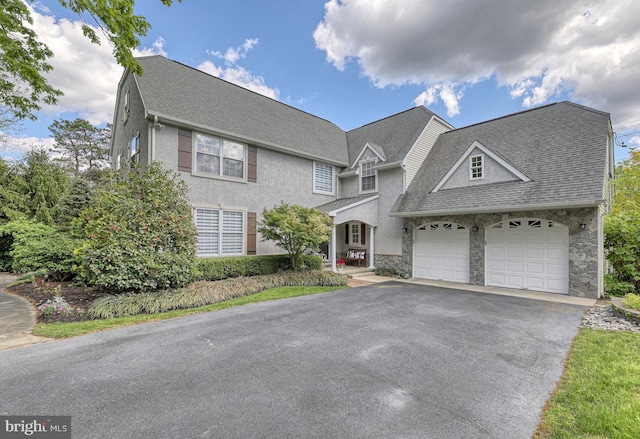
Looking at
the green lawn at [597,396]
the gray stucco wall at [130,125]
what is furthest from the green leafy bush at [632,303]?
the gray stucco wall at [130,125]

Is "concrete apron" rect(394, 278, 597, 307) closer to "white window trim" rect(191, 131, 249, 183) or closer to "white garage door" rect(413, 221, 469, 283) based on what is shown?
"white garage door" rect(413, 221, 469, 283)

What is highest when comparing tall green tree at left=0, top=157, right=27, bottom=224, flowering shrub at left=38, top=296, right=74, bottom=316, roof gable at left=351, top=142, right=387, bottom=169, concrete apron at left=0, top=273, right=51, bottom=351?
roof gable at left=351, top=142, right=387, bottom=169

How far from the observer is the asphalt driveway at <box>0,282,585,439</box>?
8.91 ft

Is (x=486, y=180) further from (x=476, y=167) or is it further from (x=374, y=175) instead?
(x=374, y=175)

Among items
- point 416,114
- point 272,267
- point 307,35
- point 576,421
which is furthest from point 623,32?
point 272,267

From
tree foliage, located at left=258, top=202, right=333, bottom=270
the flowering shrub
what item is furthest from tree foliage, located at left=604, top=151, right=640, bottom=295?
the flowering shrub

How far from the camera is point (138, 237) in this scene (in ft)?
23.4

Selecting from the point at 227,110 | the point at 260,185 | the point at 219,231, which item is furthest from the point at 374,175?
the point at 219,231

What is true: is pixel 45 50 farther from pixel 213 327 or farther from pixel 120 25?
pixel 213 327

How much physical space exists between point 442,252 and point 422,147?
5700 mm

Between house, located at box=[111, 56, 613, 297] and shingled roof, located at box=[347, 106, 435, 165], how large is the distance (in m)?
0.09

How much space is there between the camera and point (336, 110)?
1997 cm

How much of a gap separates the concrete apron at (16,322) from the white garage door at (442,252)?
481 inches

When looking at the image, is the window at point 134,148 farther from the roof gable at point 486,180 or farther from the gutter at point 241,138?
the roof gable at point 486,180
